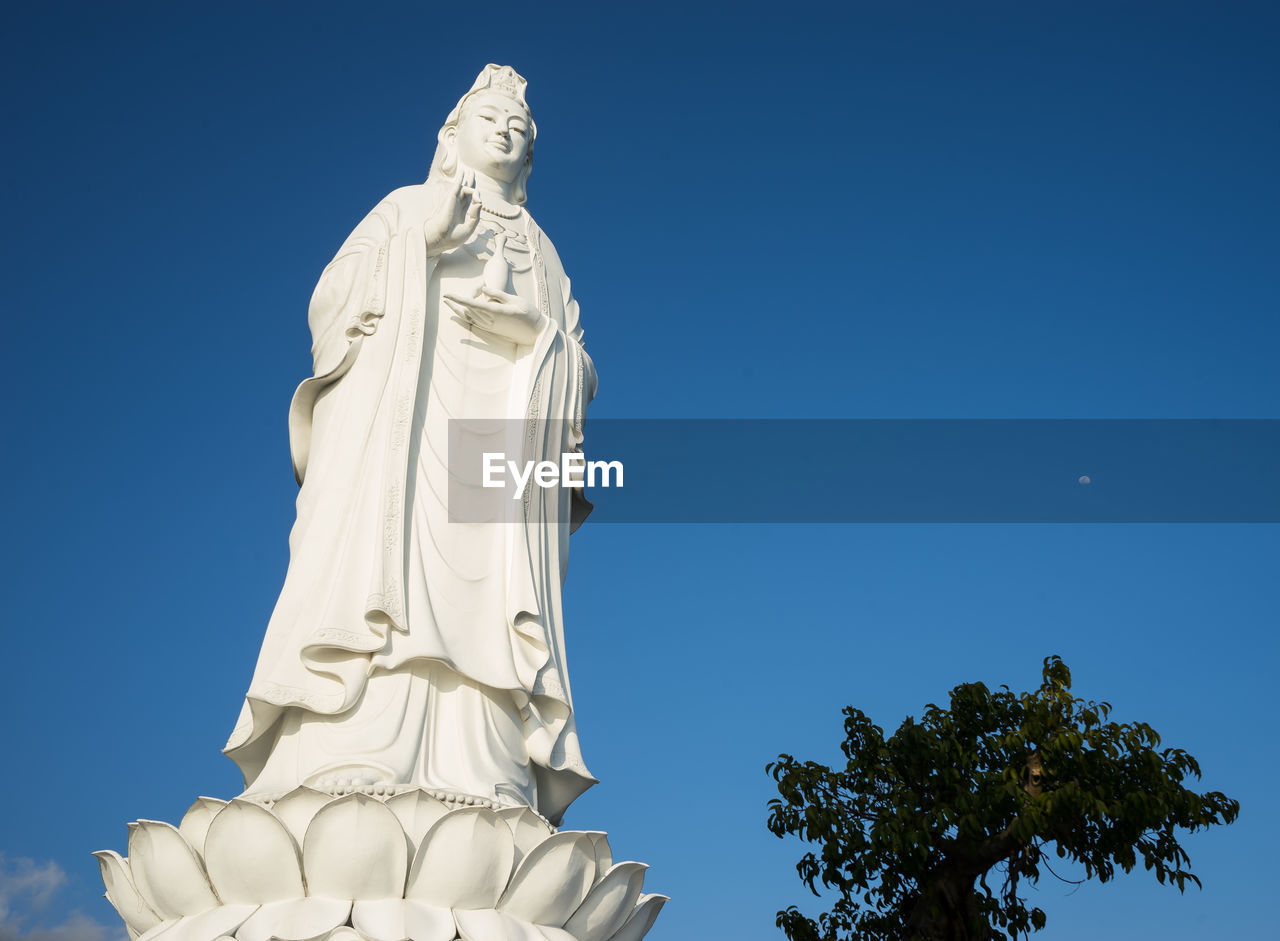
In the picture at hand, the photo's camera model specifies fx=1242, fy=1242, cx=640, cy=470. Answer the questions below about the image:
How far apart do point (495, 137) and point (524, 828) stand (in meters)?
4.17

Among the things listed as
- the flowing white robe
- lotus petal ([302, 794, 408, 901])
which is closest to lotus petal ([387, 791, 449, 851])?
lotus petal ([302, 794, 408, 901])

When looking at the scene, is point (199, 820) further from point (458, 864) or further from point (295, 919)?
point (458, 864)

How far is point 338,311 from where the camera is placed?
21.5 feet

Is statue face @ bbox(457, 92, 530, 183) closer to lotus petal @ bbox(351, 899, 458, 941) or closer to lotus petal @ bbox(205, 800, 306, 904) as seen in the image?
lotus petal @ bbox(205, 800, 306, 904)

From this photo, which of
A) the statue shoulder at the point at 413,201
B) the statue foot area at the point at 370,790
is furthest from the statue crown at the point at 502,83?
the statue foot area at the point at 370,790

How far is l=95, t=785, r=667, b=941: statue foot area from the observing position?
4.48 m

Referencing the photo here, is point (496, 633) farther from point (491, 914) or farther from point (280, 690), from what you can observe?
point (491, 914)

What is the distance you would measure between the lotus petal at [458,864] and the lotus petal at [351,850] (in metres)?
0.11

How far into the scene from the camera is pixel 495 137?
23.9ft

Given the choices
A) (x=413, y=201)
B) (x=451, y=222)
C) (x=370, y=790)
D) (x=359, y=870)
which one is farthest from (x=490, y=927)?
(x=413, y=201)

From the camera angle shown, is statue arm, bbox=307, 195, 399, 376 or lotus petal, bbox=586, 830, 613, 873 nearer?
lotus petal, bbox=586, 830, 613, 873

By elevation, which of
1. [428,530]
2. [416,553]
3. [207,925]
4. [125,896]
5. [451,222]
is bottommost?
[207,925]

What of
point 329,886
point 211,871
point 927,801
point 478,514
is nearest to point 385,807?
point 329,886

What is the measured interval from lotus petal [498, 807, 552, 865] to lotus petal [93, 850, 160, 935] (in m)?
1.45
